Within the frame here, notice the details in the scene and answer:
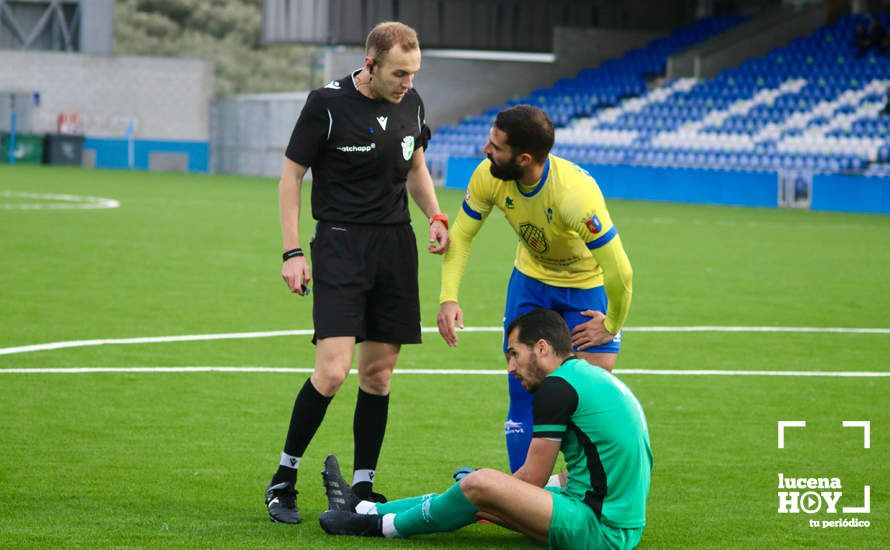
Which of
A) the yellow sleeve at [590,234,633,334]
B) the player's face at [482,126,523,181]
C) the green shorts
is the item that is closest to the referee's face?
the player's face at [482,126,523,181]

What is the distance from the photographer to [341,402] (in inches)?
391

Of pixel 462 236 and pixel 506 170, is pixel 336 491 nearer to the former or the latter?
pixel 462 236

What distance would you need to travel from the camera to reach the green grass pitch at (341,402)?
6.75m

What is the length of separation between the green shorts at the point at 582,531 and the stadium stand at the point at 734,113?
29584 millimetres

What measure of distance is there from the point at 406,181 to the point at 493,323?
22.3ft

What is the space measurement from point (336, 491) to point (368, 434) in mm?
453

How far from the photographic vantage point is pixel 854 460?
8.27 m

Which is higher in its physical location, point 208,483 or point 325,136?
point 325,136

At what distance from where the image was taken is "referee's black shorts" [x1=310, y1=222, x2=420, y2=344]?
689cm

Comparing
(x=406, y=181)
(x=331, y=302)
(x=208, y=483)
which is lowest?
(x=208, y=483)

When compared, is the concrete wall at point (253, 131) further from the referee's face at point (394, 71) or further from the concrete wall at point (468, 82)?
the referee's face at point (394, 71)

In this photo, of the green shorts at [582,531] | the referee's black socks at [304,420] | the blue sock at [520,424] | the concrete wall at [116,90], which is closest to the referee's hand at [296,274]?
the referee's black socks at [304,420]

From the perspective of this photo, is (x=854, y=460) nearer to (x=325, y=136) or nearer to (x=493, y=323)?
A: (x=325, y=136)

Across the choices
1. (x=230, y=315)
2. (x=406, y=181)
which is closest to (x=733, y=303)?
(x=230, y=315)
